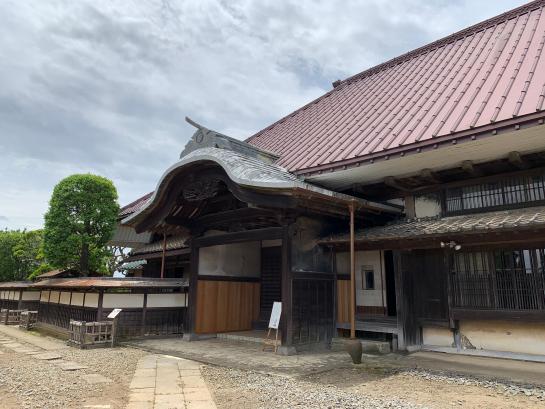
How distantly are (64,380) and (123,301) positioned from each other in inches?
189

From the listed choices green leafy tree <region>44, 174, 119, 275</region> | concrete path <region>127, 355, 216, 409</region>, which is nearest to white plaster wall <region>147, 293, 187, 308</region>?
concrete path <region>127, 355, 216, 409</region>

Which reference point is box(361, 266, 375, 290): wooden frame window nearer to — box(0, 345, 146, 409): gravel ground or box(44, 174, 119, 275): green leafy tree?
box(0, 345, 146, 409): gravel ground

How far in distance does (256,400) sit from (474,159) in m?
6.42

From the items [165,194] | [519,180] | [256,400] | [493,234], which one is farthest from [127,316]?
[519,180]

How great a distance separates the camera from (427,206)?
9672mm

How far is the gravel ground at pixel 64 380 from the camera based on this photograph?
552cm

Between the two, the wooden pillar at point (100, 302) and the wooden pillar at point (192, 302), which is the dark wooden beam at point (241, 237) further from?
the wooden pillar at point (100, 302)

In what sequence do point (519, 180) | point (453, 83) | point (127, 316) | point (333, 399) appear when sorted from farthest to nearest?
point (127, 316)
point (453, 83)
point (519, 180)
point (333, 399)

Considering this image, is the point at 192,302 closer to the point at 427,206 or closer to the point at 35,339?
the point at 35,339

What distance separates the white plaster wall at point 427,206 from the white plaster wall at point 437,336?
259cm

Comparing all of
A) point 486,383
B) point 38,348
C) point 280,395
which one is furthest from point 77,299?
point 486,383

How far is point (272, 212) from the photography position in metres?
9.70

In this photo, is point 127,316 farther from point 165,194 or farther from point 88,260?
point 88,260

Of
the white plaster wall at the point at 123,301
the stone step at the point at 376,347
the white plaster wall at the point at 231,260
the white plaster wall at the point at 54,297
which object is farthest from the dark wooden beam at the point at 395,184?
the white plaster wall at the point at 54,297
